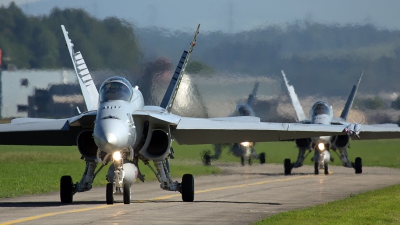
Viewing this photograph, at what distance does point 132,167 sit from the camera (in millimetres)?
16547

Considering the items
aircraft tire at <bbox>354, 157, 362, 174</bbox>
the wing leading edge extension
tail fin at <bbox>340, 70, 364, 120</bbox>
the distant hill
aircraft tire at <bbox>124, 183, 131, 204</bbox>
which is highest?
the distant hill

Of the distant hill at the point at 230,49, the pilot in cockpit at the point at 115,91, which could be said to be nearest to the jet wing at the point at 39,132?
the pilot in cockpit at the point at 115,91

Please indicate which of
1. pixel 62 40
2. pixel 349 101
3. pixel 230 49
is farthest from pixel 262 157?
pixel 62 40

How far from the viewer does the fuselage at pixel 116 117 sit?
1523 cm

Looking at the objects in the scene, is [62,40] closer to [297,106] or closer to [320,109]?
[297,106]

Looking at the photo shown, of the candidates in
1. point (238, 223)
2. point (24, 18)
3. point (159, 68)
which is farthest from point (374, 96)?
point (238, 223)

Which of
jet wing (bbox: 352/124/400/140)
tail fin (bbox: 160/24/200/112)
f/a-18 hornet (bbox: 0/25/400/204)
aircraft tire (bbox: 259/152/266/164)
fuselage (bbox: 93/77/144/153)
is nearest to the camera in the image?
fuselage (bbox: 93/77/144/153)

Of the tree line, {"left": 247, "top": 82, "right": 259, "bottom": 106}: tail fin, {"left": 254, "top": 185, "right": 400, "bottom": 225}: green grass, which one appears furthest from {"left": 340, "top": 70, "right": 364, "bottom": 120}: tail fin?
{"left": 254, "top": 185, "right": 400, "bottom": 225}: green grass

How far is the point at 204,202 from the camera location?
689 inches

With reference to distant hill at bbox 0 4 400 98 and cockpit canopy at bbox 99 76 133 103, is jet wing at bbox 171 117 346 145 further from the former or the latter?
distant hill at bbox 0 4 400 98

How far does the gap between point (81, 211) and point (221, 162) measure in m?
16.0

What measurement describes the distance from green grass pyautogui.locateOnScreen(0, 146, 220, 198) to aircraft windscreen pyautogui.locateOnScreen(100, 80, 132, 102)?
534 centimetres

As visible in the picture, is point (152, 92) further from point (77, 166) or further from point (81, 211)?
point (81, 211)

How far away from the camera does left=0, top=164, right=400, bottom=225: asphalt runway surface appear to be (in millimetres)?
14109
